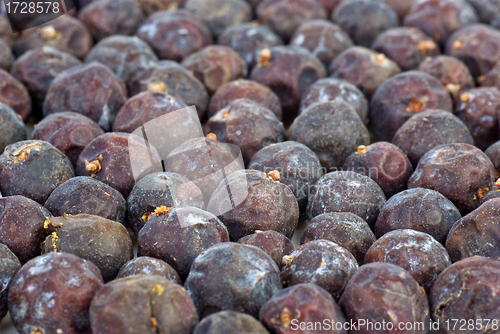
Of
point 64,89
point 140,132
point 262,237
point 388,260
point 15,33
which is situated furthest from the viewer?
point 15,33

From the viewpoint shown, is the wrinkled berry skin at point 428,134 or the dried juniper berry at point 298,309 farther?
the wrinkled berry skin at point 428,134

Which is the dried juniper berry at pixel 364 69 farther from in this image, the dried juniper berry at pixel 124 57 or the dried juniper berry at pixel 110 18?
the dried juniper berry at pixel 110 18

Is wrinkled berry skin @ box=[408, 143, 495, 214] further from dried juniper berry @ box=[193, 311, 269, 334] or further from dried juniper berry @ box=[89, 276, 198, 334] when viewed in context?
dried juniper berry @ box=[89, 276, 198, 334]

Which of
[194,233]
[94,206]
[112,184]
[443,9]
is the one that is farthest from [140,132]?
[443,9]

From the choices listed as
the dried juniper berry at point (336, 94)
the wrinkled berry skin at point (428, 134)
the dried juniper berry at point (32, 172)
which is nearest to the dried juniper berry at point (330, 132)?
the wrinkled berry skin at point (428, 134)

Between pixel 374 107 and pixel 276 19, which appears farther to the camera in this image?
pixel 276 19

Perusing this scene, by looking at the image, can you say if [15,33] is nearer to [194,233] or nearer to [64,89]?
[64,89]

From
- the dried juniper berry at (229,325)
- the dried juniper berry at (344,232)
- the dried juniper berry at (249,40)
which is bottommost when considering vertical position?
the dried juniper berry at (344,232)
